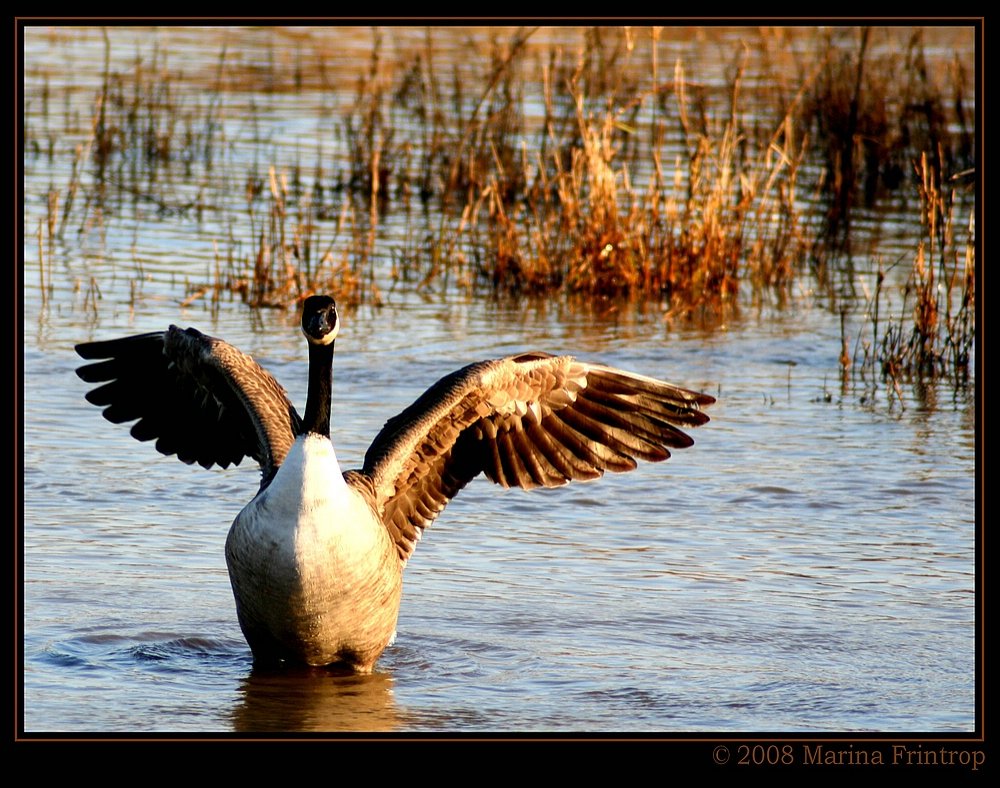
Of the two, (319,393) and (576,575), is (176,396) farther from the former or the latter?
(576,575)

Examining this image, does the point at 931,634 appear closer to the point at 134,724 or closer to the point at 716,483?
the point at 716,483

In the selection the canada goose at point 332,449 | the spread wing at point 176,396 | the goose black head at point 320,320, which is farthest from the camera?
the spread wing at point 176,396

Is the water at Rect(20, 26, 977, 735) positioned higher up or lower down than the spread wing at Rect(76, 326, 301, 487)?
lower down

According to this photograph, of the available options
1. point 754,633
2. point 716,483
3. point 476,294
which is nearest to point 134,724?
point 754,633

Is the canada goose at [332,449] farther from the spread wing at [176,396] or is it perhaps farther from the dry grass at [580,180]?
the dry grass at [580,180]

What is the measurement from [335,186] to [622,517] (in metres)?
7.43

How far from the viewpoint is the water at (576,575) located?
6098mm

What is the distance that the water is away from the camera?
6098mm

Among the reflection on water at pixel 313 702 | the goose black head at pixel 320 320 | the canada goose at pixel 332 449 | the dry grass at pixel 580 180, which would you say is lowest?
the reflection on water at pixel 313 702

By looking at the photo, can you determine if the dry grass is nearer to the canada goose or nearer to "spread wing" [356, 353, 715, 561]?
"spread wing" [356, 353, 715, 561]

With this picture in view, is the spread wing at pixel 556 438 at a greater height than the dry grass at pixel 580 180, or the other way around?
the dry grass at pixel 580 180

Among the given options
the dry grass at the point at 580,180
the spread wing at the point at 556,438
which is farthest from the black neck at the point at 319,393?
the dry grass at the point at 580,180

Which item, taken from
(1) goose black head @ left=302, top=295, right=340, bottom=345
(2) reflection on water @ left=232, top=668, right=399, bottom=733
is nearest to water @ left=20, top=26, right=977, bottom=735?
(2) reflection on water @ left=232, top=668, right=399, bottom=733
